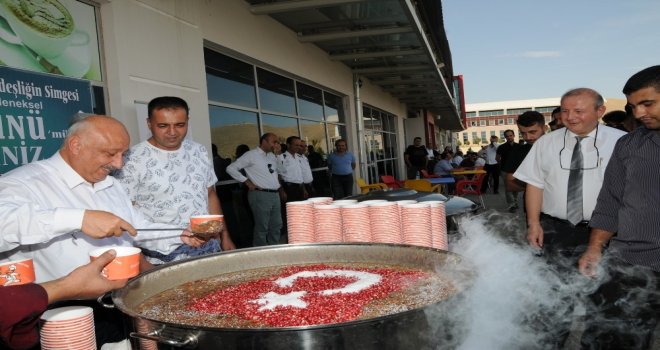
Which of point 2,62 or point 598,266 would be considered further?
point 2,62

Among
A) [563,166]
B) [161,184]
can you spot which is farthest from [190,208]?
[563,166]

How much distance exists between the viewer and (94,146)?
6.80ft

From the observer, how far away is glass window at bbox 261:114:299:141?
8220 millimetres

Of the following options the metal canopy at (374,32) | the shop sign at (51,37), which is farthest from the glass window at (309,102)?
the shop sign at (51,37)

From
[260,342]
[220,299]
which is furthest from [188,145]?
[260,342]

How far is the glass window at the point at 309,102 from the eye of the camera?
992 cm

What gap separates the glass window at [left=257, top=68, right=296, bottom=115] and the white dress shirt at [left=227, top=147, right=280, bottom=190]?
1.51m

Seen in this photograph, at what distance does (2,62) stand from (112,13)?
129 cm

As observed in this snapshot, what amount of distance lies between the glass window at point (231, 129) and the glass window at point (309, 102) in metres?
2.28

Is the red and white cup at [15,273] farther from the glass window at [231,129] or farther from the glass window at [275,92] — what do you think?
the glass window at [275,92]

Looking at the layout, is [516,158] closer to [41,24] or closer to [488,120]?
[41,24]

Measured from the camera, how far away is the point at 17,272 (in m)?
1.39

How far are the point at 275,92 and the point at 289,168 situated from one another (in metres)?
1.58

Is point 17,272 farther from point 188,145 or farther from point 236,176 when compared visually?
point 236,176
